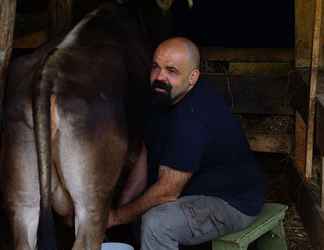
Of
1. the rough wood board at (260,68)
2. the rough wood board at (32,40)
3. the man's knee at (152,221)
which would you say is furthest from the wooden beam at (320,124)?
the rough wood board at (32,40)

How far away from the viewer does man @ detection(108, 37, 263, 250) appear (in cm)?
426

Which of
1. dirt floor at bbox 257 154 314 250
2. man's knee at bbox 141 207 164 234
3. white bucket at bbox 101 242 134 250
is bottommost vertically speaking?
dirt floor at bbox 257 154 314 250

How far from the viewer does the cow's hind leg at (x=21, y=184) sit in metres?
4.10

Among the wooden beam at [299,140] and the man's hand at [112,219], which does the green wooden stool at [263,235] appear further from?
the wooden beam at [299,140]

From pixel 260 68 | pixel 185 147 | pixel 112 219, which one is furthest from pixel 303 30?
pixel 112 219

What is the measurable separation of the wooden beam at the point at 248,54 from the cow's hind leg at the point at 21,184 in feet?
10.5

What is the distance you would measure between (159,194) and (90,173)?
1.44ft

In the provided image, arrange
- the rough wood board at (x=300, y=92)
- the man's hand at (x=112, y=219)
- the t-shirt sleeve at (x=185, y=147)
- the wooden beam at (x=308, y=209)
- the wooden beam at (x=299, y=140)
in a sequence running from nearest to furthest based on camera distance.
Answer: the t-shirt sleeve at (x=185, y=147)
the man's hand at (x=112, y=219)
the wooden beam at (x=308, y=209)
the rough wood board at (x=300, y=92)
the wooden beam at (x=299, y=140)

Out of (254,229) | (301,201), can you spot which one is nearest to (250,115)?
(301,201)

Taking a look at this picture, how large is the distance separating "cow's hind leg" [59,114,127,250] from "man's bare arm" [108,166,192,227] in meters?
0.18

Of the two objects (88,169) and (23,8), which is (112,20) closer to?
(88,169)

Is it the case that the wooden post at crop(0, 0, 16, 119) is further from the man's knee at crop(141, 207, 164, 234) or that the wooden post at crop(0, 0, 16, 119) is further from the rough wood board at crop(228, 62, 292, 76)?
the rough wood board at crop(228, 62, 292, 76)

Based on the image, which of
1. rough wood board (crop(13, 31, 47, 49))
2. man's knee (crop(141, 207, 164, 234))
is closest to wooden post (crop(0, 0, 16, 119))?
man's knee (crop(141, 207, 164, 234))

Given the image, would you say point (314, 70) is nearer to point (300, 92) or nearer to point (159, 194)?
point (300, 92)
